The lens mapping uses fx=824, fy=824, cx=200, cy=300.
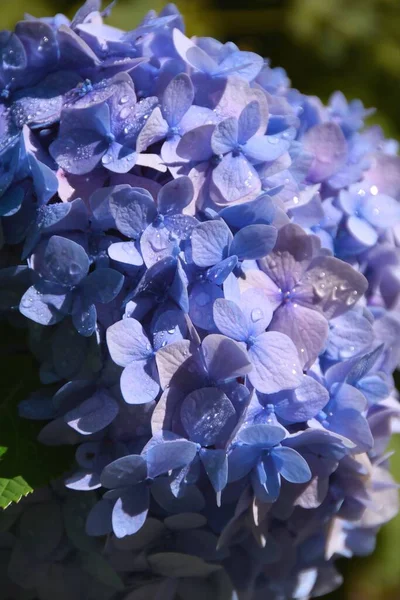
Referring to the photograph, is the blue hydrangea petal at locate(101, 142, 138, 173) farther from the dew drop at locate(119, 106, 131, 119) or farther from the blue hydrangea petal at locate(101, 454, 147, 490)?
the blue hydrangea petal at locate(101, 454, 147, 490)

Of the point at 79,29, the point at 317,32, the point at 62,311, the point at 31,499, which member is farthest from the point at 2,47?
the point at 317,32

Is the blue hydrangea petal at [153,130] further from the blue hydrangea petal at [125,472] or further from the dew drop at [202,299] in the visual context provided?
the blue hydrangea petal at [125,472]

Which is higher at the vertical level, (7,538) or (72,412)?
(72,412)

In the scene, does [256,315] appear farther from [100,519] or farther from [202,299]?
[100,519]

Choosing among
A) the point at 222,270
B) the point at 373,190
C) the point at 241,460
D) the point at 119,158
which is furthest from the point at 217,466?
the point at 373,190

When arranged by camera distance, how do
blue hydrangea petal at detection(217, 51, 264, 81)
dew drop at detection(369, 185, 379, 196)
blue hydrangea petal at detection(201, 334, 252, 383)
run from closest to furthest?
blue hydrangea petal at detection(201, 334, 252, 383) → blue hydrangea petal at detection(217, 51, 264, 81) → dew drop at detection(369, 185, 379, 196)

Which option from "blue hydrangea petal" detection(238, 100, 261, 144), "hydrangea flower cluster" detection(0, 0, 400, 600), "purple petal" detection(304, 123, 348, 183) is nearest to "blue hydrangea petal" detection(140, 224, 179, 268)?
"hydrangea flower cluster" detection(0, 0, 400, 600)

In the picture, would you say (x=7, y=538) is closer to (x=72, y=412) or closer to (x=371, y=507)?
(x=72, y=412)
